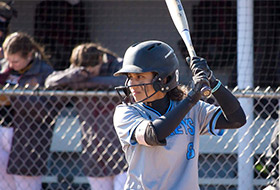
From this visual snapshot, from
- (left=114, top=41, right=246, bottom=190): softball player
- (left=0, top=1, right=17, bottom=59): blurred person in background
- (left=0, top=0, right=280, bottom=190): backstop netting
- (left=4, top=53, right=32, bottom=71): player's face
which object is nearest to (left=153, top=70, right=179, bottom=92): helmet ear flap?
(left=114, top=41, right=246, bottom=190): softball player

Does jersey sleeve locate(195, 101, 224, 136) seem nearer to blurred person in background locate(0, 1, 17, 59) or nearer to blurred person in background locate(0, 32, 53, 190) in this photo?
blurred person in background locate(0, 32, 53, 190)

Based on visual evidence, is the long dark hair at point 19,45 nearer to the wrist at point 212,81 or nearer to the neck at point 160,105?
the neck at point 160,105

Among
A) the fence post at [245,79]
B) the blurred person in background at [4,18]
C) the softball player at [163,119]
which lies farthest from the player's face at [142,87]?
the blurred person in background at [4,18]

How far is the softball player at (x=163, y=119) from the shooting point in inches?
96.5

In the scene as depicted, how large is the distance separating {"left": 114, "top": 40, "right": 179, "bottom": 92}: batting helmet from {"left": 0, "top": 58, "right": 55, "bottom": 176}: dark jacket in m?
1.91

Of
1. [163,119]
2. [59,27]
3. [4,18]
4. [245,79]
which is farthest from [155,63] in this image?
[59,27]

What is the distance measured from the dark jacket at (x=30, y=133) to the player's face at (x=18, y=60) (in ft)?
0.26

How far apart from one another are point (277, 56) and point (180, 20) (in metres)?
3.13

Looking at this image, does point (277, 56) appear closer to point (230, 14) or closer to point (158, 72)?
point (230, 14)

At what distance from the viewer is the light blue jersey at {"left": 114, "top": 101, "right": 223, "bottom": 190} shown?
254cm

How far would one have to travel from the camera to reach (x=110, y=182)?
439 cm

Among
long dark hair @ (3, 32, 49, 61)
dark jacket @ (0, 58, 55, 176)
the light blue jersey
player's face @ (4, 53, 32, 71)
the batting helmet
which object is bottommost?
dark jacket @ (0, 58, 55, 176)

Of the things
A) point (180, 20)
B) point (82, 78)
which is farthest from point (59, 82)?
point (180, 20)

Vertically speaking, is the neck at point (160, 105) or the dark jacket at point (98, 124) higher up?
the neck at point (160, 105)
